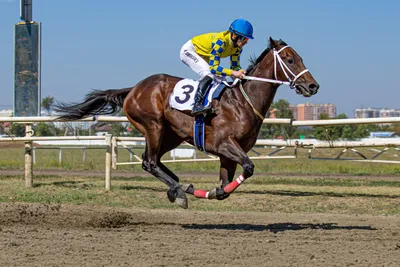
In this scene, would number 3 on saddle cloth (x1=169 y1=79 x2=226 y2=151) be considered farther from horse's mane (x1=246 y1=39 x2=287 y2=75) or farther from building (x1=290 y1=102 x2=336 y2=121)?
building (x1=290 y1=102 x2=336 y2=121)

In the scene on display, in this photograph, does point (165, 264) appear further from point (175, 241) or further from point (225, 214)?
point (225, 214)

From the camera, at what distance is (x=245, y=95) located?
7.95 meters

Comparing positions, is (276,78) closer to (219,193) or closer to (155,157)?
(219,193)

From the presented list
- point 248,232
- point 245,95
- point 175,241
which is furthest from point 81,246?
point 245,95

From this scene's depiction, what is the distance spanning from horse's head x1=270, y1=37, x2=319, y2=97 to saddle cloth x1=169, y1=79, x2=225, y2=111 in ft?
2.58

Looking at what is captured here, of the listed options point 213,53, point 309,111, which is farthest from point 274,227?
point 309,111

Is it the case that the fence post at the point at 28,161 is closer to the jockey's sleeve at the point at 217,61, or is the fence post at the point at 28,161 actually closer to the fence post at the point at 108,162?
the fence post at the point at 108,162

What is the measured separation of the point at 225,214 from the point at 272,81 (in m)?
2.27

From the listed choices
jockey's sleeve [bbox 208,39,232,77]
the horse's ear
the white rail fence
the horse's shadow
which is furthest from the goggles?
the white rail fence

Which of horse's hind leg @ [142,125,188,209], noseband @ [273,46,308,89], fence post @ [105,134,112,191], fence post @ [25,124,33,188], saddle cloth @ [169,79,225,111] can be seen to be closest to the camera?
noseband @ [273,46,308,89]

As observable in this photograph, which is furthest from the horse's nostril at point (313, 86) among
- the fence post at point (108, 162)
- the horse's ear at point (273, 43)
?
the fence post at point (108, 162)

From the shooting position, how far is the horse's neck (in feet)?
26.0

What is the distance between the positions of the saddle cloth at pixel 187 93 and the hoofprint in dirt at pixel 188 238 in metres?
1.56

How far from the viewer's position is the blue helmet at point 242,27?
7758 millimetres
